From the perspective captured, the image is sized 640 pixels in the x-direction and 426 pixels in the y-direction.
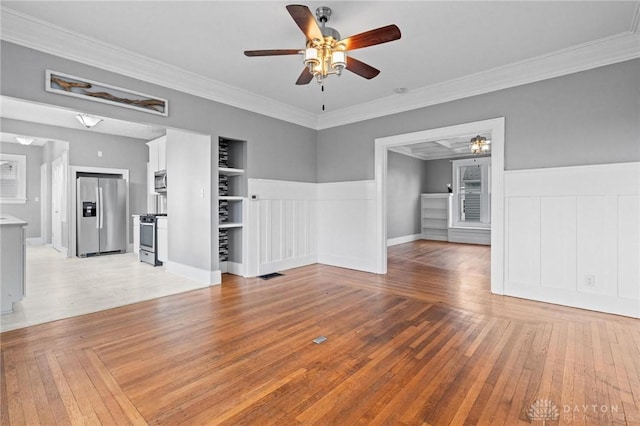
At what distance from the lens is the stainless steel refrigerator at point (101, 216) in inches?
271

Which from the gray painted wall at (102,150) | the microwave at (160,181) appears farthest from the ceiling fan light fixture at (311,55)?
the gray painted wall at (102,150)

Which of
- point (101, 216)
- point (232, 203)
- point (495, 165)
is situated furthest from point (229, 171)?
point (101, 216)

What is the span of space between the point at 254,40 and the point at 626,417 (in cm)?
397

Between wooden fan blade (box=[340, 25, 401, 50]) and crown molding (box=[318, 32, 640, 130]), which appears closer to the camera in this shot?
wooden fan blade (box=[340, 25, 401, 50])

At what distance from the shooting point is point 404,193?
9.29m

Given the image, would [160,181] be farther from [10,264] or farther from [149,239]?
A: [10,264]

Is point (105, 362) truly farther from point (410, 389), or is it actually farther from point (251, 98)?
point (251, 98)

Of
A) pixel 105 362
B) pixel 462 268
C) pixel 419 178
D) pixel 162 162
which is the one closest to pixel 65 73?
pixel 105 362

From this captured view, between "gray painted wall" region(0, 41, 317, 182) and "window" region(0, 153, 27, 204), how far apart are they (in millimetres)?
7635

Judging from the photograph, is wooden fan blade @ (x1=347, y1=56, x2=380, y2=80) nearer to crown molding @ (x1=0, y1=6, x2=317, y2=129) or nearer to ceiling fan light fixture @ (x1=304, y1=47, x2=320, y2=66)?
ceiling fan light fixture @ (x1=304, y1=47, x2=320, y2=66)

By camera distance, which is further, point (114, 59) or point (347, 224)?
point (347, 224)

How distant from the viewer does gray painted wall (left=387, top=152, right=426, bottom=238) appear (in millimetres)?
8773

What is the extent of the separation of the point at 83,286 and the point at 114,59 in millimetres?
3035
